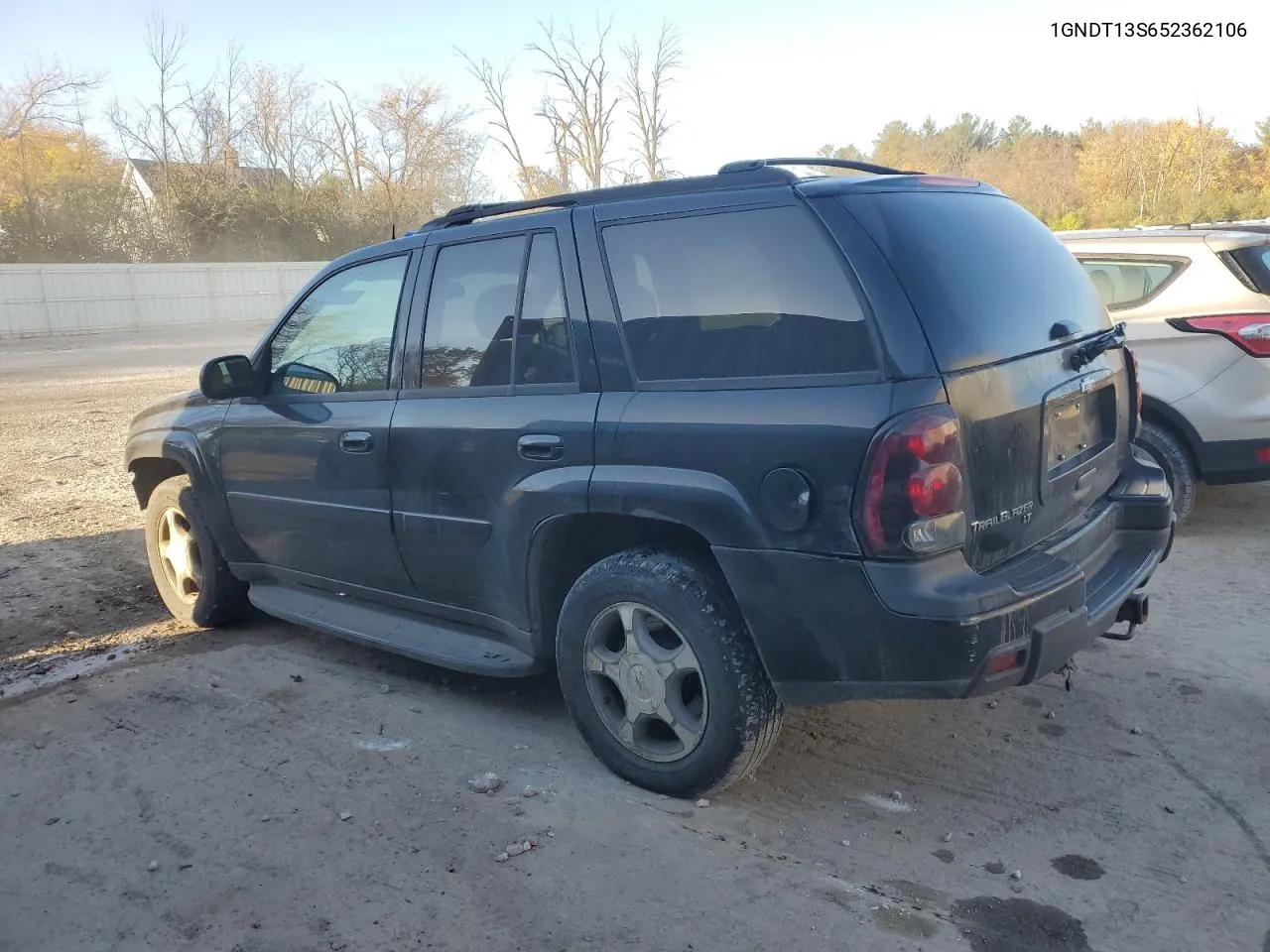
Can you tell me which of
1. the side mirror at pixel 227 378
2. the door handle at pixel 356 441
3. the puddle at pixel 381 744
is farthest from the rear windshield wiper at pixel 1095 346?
the side mirror at pixel 227 378

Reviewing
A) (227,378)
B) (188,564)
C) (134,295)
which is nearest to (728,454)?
(227,378)

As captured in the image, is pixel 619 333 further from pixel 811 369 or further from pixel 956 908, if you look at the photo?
pixel 956 908

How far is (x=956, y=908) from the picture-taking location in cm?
280

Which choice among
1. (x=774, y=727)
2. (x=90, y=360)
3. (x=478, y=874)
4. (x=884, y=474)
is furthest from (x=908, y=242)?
(x=90, y=360)

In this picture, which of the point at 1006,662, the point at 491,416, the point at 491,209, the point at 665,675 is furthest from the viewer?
the point at 491,209

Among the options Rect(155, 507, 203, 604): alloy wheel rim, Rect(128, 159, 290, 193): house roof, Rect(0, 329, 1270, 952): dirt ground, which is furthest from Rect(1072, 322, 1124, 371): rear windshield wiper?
Rect(128, 159, 290, 193): house roof

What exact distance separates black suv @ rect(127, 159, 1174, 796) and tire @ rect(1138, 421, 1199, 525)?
228 centimetres

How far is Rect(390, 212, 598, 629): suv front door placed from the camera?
3500mm

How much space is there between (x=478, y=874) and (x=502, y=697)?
4.38ft

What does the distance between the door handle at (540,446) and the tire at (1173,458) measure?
4.24m

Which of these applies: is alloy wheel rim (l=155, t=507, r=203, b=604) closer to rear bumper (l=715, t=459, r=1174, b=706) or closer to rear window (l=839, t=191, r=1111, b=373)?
rear bumper (l=715, t=459, r=1174, b=706)

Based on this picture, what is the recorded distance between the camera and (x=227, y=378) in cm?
Result: 462

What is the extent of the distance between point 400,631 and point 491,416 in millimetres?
1090

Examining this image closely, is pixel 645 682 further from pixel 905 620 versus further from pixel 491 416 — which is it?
pixel 491 416
